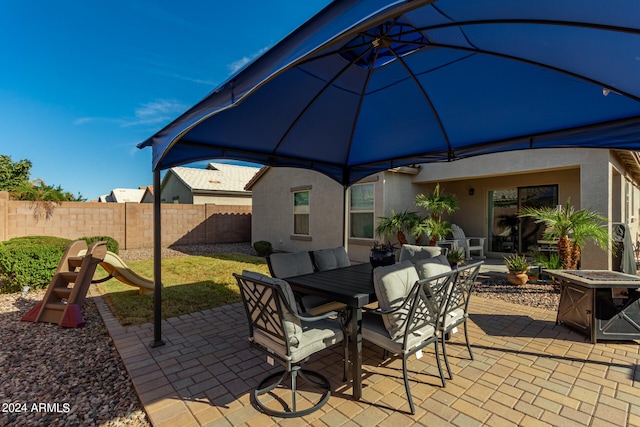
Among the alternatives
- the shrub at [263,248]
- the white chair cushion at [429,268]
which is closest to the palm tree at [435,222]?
the white chair cushion at [429,268]

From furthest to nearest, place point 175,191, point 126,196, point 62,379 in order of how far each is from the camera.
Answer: point 126,196, point 175,191, point 62,379

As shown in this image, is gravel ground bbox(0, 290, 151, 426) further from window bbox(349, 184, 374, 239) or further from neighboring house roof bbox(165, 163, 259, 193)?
neighboring house roof bbox(165, 163, 259, 193)

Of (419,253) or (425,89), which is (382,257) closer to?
(419,253)

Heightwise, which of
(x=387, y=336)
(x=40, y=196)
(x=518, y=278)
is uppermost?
(x=40, y=196)

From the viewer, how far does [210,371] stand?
296 cm

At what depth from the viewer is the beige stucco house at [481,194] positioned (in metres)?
6.52

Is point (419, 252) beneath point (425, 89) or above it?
beneath

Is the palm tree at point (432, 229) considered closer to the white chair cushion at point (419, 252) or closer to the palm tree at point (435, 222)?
the palm tree at point (435, 222)

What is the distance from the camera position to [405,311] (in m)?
2.54

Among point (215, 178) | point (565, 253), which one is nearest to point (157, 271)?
point (565, 253)

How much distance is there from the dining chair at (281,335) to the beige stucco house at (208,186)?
50.0 feet

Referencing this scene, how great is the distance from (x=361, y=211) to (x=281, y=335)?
7.16 meters

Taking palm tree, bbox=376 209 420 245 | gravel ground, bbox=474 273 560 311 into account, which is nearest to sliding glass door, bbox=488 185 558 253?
gravel ground, bbox=474 273 560 311

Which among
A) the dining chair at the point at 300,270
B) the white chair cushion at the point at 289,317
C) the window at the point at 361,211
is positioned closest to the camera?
the white chair cushion at the point at 289,317
